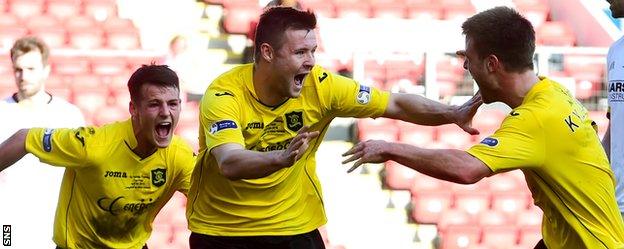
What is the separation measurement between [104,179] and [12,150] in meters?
0.45

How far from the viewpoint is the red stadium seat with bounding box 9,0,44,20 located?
1201 cm

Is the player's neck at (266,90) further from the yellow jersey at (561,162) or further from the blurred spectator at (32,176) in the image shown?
the blurred spectator at (32,176)

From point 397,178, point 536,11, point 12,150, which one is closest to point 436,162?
point 12,150

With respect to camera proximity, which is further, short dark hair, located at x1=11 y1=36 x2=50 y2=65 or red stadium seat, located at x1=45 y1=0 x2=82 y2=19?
red stadium seat, located at x1=45 y1=0 x2=82 y2=19

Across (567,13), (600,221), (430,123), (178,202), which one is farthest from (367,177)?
(600,221)

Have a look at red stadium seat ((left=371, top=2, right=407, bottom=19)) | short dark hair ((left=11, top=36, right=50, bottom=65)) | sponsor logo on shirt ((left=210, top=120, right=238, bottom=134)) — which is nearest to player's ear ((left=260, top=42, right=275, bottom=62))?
sponsor logo on shirt ((left=210, top=120, right=238, bottom=134))

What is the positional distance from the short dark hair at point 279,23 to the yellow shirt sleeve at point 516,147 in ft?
3.84

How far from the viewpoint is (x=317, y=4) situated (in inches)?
496

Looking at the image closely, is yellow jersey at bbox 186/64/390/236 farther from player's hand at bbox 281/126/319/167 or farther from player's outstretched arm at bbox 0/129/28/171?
player's outstretched arm at bbox 0/129/28/171

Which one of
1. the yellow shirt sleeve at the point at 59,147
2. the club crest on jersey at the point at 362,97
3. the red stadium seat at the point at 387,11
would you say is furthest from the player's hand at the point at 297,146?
the red stadium seat at the point at 387,11

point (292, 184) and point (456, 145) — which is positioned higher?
point (292, 184)

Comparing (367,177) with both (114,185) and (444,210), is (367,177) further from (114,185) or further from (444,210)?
(114,185)

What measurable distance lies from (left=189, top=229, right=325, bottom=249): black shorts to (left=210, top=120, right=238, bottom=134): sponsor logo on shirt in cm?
56

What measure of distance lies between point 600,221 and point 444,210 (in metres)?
6.11
